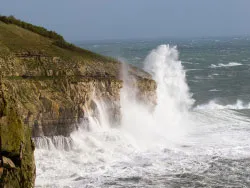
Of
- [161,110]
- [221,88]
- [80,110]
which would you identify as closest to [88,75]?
[80,110]

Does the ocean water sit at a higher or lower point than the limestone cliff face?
lower

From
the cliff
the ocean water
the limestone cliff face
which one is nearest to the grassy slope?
the cliff

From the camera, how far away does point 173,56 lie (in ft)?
161

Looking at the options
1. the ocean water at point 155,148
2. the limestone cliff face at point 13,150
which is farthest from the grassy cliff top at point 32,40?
the limestone cliff face at point 13,150

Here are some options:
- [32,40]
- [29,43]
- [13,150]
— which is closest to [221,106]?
[32,40]

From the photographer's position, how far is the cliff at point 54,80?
2627 centimetres

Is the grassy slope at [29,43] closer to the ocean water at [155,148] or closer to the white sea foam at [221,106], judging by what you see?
the ocean water at [155,148]

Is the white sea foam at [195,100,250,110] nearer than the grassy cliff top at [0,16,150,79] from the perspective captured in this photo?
No

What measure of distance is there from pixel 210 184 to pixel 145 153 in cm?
641

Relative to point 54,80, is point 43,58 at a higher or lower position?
higher

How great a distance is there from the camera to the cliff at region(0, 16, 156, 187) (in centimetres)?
2627

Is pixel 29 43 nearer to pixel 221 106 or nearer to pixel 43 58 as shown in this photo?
pixel 43 58

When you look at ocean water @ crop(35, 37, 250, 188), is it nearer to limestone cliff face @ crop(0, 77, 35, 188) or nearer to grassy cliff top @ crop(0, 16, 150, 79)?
grassy cliff top @ crop(0, 16, 150, 79)

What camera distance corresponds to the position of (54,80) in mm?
28266
